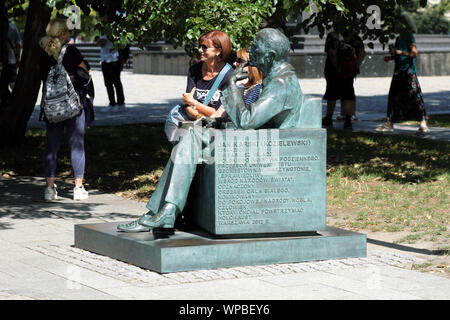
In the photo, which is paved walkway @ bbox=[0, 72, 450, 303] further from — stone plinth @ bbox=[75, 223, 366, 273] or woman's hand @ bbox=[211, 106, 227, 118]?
woman's hand @ bbox=[211, 106, 227, 118]

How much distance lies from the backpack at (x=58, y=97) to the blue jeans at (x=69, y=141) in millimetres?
196

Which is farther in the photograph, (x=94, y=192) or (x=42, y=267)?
(x=94, y=192)

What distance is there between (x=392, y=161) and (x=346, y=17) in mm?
1969

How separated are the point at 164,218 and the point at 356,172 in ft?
15.1

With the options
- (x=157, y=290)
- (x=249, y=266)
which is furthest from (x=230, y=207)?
(x=157, y=290)

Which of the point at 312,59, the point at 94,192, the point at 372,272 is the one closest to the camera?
the point at 372,272

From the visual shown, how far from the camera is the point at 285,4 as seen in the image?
863cm

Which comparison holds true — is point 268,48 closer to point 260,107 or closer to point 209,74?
point 260,107

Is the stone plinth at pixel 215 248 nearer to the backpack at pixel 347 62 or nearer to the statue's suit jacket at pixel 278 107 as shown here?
the statue's suit jacket at pixel 278 107

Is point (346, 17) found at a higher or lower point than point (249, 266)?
higher

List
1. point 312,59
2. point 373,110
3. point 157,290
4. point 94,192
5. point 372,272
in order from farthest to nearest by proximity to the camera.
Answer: point 312,59 < point 373,110 < point 94,192 < point 372,272 < point 157,290

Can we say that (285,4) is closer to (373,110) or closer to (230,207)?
(230,207)

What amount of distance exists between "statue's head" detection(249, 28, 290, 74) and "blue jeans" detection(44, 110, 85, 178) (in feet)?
10.3

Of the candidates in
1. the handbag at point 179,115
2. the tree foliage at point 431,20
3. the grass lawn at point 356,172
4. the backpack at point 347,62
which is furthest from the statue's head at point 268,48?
the tree foliage at point 431,20
